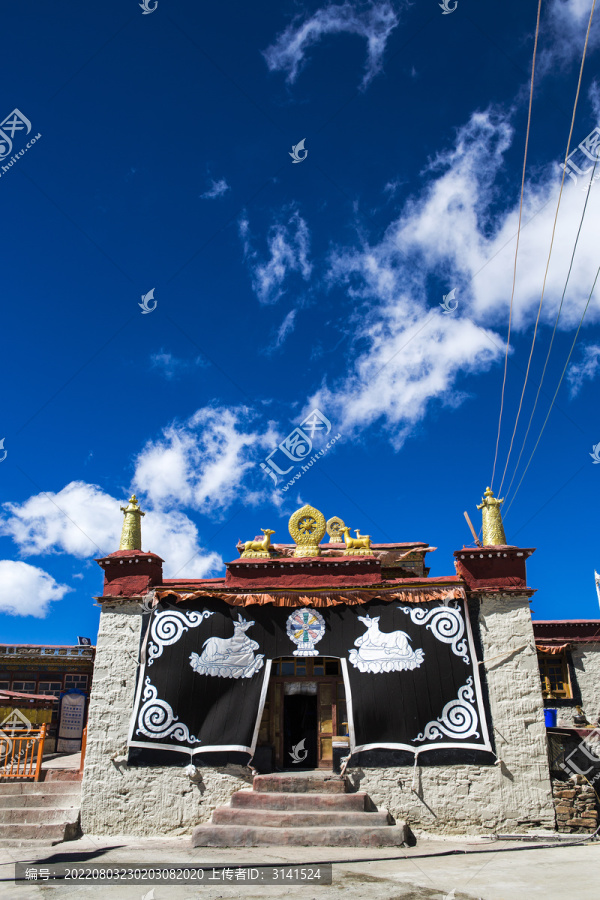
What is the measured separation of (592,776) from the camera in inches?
460

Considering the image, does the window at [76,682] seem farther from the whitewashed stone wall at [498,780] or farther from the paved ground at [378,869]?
the whitewashed stone wall at [498,780]

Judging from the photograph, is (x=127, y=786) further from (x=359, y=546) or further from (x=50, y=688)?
(x=50, y=688)

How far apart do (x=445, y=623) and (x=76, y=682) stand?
16.6 m

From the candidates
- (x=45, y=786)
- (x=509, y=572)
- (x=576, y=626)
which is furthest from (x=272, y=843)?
(x=576, y=626)

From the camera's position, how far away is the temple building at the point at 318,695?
11.8 m

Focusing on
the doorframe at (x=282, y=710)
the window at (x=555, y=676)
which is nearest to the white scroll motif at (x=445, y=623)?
the doorframe at (x=282, y=710)

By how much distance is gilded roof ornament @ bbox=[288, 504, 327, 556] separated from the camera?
14.7 meters

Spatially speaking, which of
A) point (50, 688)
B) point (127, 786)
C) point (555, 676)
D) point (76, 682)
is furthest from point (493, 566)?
point (50, 688)

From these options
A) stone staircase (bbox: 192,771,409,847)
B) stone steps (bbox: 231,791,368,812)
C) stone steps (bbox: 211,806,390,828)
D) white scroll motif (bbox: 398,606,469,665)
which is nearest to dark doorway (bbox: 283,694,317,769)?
stone staircase (bbox: 192,771,409,847)

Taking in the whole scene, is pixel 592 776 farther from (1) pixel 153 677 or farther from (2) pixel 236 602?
(1) pixel 153 677

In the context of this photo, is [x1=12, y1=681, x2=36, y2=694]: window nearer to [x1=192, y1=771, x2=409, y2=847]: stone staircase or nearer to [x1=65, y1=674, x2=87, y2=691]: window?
[x1=65, y1=674, x2=87, y2=691]: window

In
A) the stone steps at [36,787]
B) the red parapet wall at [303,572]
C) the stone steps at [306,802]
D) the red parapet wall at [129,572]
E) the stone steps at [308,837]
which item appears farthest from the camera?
the red parapet wall at [129,572]

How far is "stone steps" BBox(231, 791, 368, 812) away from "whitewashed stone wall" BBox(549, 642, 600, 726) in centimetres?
975

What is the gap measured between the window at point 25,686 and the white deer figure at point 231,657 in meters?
13.2
